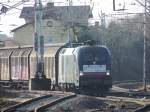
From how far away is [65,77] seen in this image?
31344mm

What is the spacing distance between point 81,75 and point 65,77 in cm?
292

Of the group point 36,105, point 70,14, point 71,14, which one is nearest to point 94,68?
point 36,105

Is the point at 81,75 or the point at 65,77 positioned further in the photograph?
the point at 65,77

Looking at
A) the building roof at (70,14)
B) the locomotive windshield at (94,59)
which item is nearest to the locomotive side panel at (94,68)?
the locomotive windshield at (94,59)

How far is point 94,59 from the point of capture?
29.3 m

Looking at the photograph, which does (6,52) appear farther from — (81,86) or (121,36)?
(121,36)

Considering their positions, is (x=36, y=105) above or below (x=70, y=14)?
below

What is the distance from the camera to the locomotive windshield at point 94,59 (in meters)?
28.9

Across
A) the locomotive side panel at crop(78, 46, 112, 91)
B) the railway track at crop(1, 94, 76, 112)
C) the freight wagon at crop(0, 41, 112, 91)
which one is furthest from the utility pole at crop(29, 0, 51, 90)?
the railway track at crop(1, 94, 76, 112)

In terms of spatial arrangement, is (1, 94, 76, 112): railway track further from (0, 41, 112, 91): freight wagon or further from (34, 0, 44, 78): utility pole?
(34, 0, 44, 78): utility pole

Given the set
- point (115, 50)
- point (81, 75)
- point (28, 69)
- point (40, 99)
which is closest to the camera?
point (40, 99)

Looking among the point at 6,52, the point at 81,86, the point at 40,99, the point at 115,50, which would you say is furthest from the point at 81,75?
the point at 115,50

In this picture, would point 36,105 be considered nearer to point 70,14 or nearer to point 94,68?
point 94,68

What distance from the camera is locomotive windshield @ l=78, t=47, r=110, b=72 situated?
94.9ft
